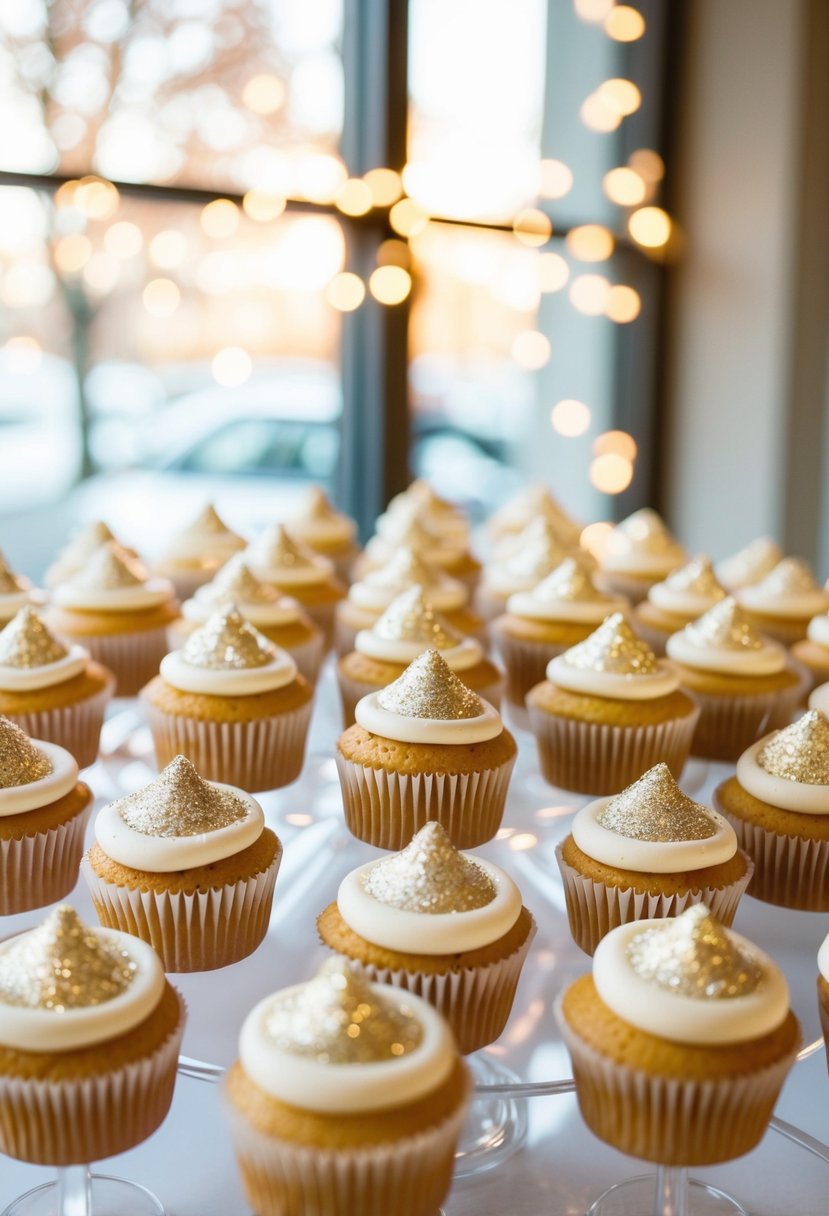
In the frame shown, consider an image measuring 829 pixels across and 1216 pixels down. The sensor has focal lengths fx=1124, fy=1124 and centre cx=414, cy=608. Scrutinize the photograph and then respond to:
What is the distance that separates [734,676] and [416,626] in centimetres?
57

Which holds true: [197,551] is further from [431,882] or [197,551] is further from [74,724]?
[431,882]

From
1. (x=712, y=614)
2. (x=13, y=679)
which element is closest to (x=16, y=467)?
(x=13, y=679)

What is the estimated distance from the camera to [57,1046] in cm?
97

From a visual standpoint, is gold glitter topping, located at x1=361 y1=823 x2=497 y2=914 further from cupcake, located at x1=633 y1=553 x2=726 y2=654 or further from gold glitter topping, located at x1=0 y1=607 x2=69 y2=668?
cupcake, located at x1=633 y1=553 x2=726 y2=654

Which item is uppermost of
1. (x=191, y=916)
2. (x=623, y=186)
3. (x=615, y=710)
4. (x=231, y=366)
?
(x=623, y=186)

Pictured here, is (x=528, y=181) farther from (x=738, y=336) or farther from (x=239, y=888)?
(x=239, y=888)

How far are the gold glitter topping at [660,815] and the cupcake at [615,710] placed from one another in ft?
1.43

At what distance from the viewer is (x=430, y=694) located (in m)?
1.58

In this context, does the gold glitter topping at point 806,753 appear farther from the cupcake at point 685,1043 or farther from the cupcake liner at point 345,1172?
the cupcake liner at point 345,1172

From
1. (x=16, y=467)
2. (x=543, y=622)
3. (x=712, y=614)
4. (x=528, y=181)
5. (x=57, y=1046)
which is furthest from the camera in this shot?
(x=528, y=181)

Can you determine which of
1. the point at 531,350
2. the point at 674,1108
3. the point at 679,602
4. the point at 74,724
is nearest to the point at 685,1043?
the point at 674,1108

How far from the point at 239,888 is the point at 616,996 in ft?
1.67

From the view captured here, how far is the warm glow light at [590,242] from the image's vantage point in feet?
15.3

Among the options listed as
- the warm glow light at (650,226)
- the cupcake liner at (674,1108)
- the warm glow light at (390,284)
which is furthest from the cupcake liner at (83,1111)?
the warm glow light at (650,226)
